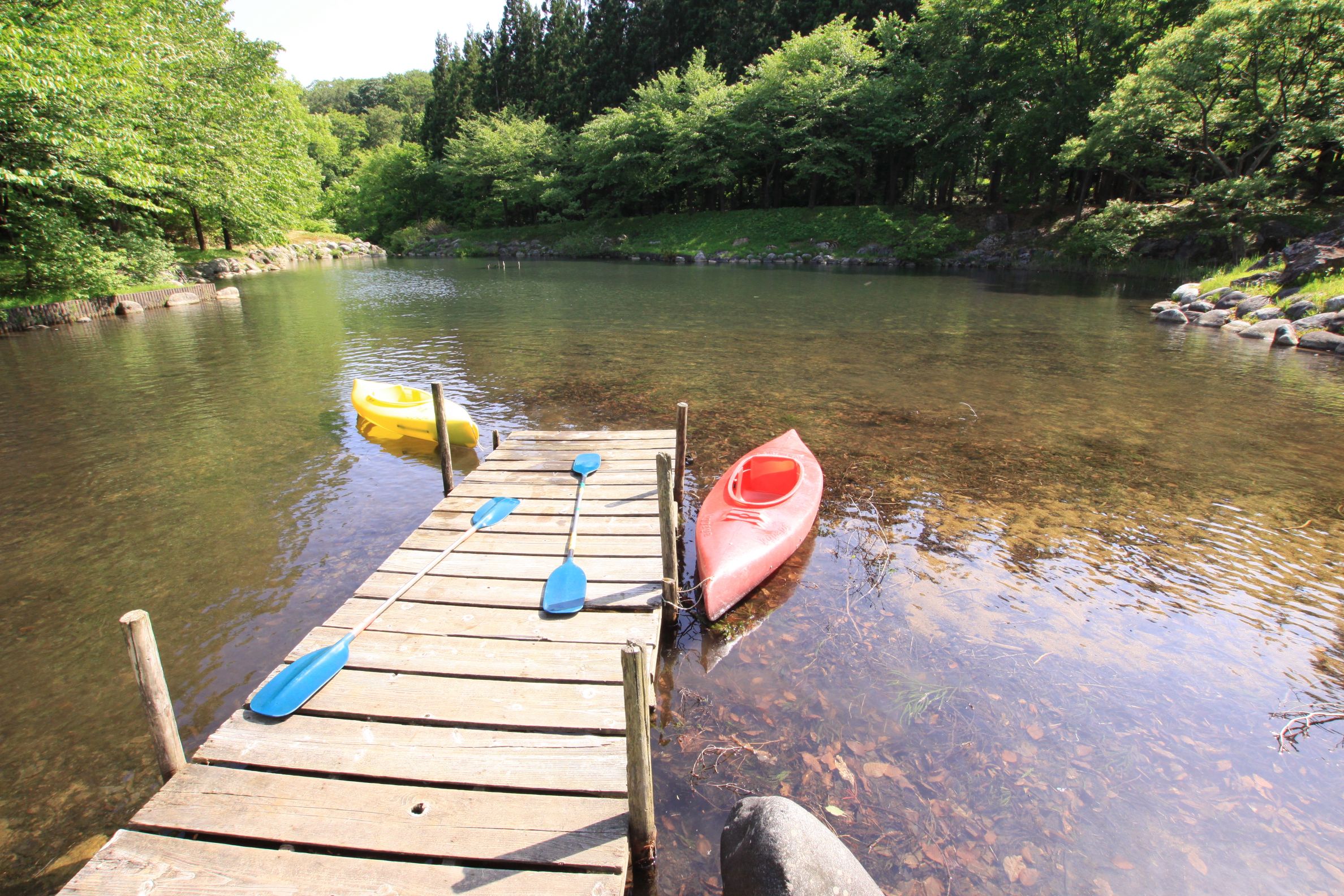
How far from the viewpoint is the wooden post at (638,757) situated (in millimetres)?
2525

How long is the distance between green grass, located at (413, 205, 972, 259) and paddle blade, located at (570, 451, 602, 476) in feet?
105

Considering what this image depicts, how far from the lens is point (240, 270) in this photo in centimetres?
3256

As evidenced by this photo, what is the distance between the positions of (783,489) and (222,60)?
3303 centimetres

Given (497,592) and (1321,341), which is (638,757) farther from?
(1321,341)

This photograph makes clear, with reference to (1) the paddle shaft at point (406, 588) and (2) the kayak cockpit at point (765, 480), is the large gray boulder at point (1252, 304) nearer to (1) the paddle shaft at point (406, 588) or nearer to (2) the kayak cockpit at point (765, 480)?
(2) the kayak cockpit at point (765, 480)

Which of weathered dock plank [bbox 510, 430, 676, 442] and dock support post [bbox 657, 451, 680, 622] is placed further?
weathered dock plank [bbox 510, 430, 676, 442]

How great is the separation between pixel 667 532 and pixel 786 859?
7.20ft

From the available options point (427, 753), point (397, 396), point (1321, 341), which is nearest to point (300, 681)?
point (427, 753)

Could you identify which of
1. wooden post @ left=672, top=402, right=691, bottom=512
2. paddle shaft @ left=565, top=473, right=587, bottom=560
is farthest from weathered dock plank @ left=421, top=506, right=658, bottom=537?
wooden post @ left=672, top=402, right=691, bottom=512

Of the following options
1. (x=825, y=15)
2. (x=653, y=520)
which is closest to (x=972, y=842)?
(x=653, y=520)

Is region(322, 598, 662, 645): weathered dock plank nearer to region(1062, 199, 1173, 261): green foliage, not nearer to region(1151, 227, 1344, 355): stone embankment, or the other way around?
region(1151, 227, 1344, 355): stone embankment

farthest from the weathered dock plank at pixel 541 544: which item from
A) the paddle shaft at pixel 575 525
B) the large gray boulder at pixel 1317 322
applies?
the large gray boulder at pixel 1317 322

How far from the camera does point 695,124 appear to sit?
1569 inches

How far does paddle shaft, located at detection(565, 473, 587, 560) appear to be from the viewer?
4.94m
